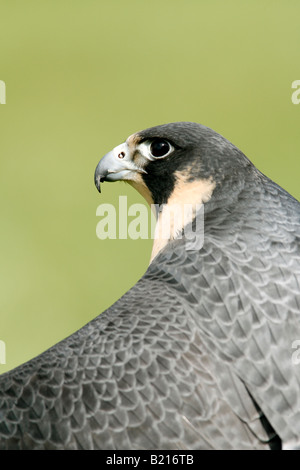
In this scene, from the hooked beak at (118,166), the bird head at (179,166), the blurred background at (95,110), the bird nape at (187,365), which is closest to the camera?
the bird nape at (187,365)

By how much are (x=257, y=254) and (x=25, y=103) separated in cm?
973

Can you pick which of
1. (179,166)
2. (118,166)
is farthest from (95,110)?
(179,166)

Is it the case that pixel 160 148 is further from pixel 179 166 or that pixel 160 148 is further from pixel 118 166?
pixel 118 166

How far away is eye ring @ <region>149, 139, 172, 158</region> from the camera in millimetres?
3736

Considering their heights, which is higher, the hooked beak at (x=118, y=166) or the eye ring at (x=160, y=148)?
the eye ring at (x=160, y=148)

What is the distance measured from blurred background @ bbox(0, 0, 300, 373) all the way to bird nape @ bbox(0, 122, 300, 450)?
4.24 meters

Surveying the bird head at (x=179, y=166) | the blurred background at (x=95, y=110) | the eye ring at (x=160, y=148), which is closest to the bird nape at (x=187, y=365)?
the bird head at (x=179, y=166)

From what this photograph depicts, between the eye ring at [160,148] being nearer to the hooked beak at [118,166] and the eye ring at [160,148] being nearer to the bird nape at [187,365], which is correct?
the hooked beak at [118,166]

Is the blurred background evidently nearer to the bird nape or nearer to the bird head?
the bird head

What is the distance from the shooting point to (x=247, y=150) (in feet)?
36.4

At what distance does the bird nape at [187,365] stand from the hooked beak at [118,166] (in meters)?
0.64

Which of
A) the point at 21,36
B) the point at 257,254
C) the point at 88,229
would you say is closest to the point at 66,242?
the point at 88,229

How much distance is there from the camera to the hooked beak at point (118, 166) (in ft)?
12.7

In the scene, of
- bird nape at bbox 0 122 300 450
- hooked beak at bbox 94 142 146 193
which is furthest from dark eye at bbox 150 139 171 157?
bird nape at bbox 0 122 300 450
